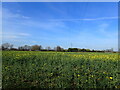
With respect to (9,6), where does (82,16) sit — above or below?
below

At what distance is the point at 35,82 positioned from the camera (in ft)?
5.15

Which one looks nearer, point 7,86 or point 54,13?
point 7,86

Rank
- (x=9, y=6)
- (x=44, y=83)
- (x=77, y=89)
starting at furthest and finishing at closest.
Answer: (x=9, y=6), (x=44, y=83), (x=77, y=89)

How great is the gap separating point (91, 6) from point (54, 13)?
678mm

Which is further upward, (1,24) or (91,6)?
(91,6)

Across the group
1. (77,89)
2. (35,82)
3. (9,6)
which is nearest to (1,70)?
(35,82)

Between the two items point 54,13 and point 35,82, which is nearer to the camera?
point 35,82

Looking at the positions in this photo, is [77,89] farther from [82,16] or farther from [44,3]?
[44,3]

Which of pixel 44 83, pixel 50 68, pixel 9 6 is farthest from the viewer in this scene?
pixel 50 68

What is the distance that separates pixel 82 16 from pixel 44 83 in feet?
4.38

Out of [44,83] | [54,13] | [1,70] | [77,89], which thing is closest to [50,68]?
[44,83]

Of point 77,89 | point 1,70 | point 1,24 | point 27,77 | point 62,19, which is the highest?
point 62,19

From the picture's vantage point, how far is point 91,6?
170cm

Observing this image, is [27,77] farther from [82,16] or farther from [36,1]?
[82,16]
